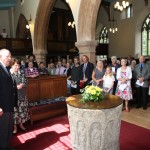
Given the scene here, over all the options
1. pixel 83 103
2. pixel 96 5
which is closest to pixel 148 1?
pixel 96 5

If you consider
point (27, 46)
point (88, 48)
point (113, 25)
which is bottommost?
point (88, 48)

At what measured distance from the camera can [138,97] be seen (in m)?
6.37

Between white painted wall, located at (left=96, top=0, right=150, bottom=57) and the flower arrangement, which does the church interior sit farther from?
the flower arrangement

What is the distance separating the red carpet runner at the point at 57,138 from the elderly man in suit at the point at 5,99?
0.64 meters

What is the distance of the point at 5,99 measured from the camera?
10.7 ft

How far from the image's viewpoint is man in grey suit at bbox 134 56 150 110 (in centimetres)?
610

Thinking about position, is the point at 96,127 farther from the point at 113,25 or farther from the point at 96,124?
the point at 113,25

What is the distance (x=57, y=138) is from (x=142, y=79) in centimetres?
308

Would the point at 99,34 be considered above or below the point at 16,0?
below

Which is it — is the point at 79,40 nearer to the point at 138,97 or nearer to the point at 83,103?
the point at 138,97

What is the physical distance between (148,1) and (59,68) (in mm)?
8922

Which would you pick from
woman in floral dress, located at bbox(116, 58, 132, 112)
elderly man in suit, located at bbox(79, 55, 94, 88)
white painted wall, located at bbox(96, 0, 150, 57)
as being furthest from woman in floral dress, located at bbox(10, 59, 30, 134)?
white painted wall, located at bbox(96, 0, 150, 57)

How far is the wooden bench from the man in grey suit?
2196mm

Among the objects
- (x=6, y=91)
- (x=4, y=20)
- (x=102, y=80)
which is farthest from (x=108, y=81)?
(x=4, y=20)
